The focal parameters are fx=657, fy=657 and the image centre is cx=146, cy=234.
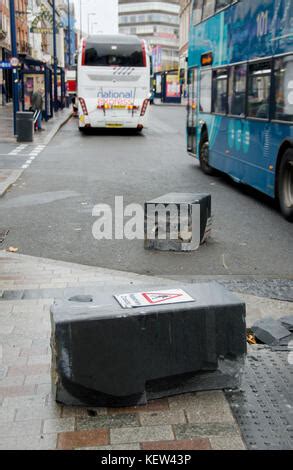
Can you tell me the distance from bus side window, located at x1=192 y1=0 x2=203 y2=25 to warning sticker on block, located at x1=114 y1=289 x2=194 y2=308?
12.8 m

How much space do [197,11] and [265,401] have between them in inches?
538

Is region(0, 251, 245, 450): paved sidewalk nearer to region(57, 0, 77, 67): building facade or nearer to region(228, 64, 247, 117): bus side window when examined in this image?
region(228, 64, 247, 117): bus side window

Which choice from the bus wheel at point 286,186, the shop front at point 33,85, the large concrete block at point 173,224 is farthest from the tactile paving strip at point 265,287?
the shop front at point 33,85

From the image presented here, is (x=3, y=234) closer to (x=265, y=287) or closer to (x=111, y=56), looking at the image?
(x=265, y=287)

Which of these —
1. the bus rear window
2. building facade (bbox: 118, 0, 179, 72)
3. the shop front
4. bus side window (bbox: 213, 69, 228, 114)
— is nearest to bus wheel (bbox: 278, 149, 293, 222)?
bus side window (bbox: 213, 69, 228, 114)

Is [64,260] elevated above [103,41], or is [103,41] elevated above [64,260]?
[103,41]

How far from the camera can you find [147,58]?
27578mm

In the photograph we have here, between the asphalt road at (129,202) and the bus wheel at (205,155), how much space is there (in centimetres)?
30

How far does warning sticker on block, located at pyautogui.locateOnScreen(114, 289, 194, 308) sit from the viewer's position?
12.8 feet

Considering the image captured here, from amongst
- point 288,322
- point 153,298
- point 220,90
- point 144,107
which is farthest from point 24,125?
point 153,298

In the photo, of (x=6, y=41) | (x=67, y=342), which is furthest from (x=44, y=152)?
(x=6, y=41)

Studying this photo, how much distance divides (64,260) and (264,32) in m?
5.51

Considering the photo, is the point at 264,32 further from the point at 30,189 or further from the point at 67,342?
the point at 67,342
